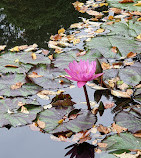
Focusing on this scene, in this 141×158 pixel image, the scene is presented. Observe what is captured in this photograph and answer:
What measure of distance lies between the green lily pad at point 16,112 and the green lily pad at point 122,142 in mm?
576

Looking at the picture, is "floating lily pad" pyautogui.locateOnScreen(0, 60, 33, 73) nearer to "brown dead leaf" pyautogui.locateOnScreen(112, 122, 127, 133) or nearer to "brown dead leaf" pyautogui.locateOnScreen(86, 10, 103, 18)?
"brown dead leaf" pyautogui.locateOnScreen(112, 122, 127, 133)

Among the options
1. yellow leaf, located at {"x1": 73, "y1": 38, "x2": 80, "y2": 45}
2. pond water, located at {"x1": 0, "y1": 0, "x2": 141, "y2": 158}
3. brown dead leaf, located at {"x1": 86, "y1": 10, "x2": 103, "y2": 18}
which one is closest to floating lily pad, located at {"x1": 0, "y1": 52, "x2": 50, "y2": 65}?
pond water, located at {"x1": 0, "y1": 0, "x2": 141, "y2": 158}

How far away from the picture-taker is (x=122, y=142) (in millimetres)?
1585

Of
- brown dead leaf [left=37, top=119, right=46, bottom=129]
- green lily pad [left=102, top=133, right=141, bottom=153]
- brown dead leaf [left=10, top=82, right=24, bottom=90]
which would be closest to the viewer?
green lily pad [left=102, top=133, right=141, bottom=153]

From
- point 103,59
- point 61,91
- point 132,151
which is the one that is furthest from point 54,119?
point 103,59

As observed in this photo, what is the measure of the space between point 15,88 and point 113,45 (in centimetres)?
107

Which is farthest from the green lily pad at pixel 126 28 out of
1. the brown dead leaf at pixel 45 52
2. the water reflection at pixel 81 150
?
the water reflection at pixel 81 150

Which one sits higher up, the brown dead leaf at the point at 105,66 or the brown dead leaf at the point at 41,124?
the brown dead leaf at the point at 105,66

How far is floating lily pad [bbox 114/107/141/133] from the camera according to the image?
1.69 metres

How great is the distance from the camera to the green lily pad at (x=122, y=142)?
1541 millimetres

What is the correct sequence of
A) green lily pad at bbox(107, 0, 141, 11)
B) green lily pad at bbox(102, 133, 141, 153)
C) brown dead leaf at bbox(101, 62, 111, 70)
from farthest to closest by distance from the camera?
green lily pad at bbox(107, 0, 141, 11) → brown dead leaf at bbox(101, 62, 111, 70) → green lily pad at bbox(102, 133, 141, 153)

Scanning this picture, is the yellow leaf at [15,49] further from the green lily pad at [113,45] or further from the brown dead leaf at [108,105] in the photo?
the brown dead leaf at [108,105]

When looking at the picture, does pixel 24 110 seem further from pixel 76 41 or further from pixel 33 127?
pixel 76 41

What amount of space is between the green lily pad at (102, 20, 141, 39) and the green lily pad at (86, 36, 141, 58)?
17cm
